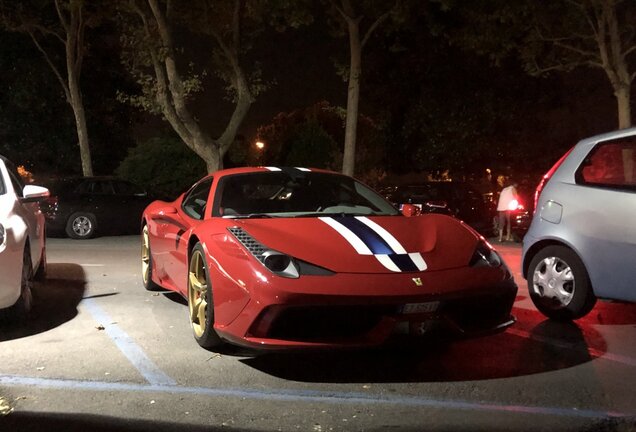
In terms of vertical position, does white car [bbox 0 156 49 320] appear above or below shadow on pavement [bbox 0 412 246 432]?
above

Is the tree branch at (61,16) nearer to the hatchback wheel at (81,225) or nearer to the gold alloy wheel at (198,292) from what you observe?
the hatchback wheel at (81,225)

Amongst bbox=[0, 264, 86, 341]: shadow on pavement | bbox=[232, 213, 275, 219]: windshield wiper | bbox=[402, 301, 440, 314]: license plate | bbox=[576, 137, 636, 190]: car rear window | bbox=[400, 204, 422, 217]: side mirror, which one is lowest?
bbox=[0, 264, 86, 341]: shadow on pavement

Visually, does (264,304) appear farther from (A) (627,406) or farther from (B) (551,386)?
(A) (627,406)

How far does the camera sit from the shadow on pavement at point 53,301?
586 cm

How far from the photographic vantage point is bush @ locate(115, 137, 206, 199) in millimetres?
23141

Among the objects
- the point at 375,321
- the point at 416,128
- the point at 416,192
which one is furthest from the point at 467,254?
the point at 416,128

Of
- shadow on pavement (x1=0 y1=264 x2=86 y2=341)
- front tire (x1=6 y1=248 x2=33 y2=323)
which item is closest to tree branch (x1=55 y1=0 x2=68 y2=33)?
shadow on pavement (x1=0 y1=264 x2=86 y2=341)

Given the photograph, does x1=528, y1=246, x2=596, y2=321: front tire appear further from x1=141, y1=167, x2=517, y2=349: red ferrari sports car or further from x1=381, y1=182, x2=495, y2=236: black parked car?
x1=381, y1=182, x2=495, y2=236: black parked car

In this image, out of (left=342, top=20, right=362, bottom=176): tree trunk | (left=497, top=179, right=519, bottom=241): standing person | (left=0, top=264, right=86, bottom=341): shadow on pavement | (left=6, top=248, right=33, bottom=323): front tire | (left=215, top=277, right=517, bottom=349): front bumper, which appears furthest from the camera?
(left=342, top=20, right=362, bottom=176): tree trunk

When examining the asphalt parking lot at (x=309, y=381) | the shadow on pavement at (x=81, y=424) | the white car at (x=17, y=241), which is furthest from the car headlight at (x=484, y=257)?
the white car at (x=17, y=241)

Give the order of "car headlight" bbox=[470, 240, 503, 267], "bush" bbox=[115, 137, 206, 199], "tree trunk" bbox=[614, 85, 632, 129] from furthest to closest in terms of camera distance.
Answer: "bush" bbox=[115, 137, 206, 199], "tree trunk" bbox=[614, 85, 632, 129], "car headlight" bbox=[470, 240, 503, 267]

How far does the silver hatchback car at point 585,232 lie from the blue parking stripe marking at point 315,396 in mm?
1938

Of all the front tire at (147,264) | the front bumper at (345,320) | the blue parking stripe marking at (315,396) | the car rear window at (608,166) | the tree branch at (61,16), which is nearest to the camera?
the blue parking stripe marking at (315,396)

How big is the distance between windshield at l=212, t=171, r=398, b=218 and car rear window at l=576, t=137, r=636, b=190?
1696 millimetres
